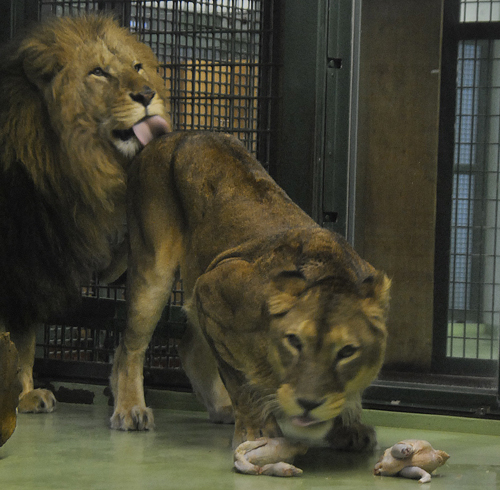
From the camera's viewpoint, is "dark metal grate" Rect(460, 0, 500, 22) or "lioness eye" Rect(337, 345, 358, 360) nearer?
"lioness eye" Rect(337, 345, 358, 360)

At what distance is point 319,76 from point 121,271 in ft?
4.06

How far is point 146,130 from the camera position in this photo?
4.01 m

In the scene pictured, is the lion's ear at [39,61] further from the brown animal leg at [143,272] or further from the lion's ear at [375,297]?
the lion's ear at [375,297]

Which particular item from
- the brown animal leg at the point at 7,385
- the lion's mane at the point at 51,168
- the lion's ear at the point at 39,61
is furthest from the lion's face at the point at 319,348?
the lion's ear at the point at 39,61

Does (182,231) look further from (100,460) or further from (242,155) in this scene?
(100,460)

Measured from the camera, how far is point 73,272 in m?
4.19

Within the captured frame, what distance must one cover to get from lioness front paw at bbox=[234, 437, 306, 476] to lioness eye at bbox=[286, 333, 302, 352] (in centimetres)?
32

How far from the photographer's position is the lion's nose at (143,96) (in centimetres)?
399

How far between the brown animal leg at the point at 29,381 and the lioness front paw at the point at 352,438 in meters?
1.36

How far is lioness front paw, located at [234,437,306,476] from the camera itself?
3016 mm

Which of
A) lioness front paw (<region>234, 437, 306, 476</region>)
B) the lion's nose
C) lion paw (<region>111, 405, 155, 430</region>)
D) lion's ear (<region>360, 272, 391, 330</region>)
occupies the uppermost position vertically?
the lion's nose

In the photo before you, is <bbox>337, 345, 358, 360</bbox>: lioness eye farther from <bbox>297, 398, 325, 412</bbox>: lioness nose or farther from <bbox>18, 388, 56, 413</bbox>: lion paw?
<bbox>18, 388, 56, 413</bbox>: lion paw

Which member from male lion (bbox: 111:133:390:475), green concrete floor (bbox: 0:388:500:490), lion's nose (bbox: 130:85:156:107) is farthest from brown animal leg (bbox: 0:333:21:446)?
lion's nose (bbox: 130:85:156:107)

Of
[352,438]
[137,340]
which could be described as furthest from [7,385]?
[352,438]
